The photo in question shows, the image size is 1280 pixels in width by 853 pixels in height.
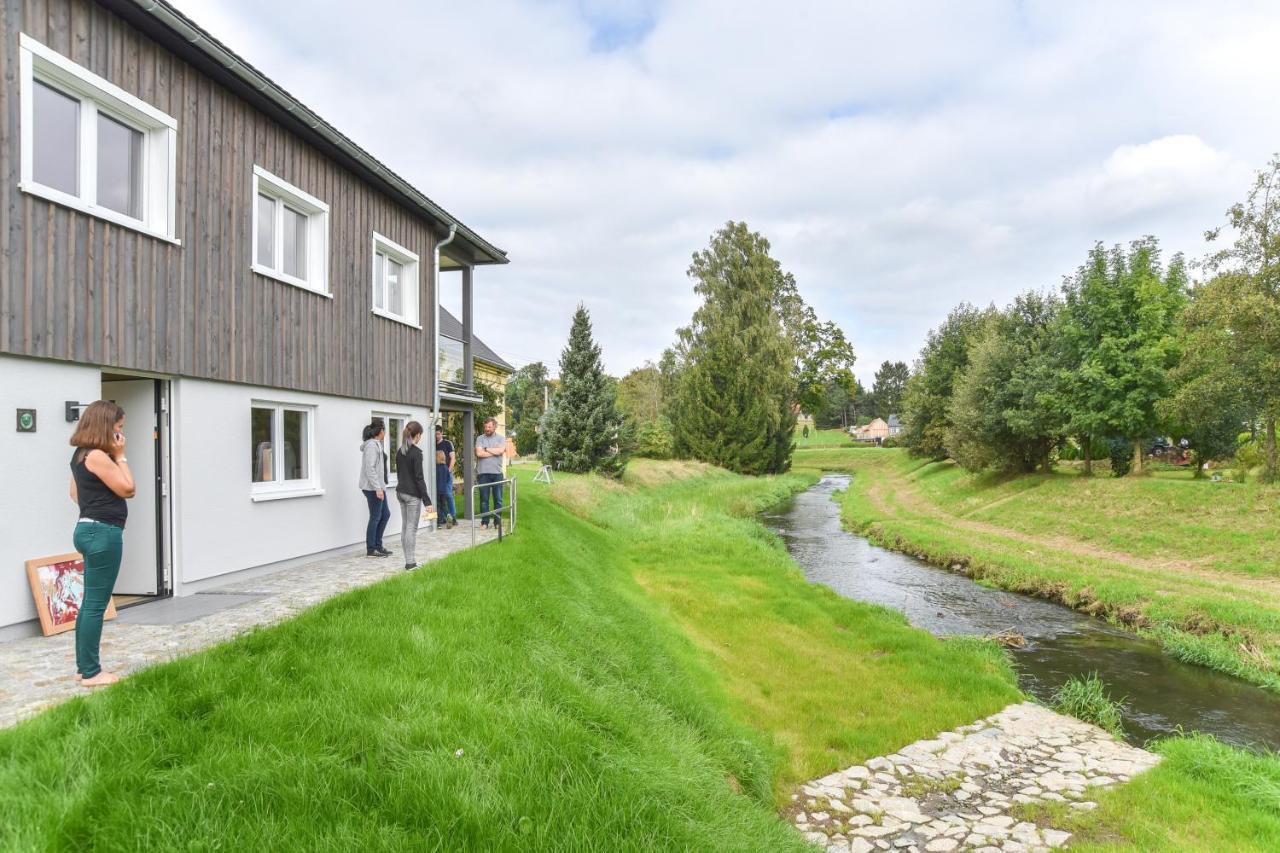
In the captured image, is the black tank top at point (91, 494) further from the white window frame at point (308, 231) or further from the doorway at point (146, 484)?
the white window frame at point (308, 231)

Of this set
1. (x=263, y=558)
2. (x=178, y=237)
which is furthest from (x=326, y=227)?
(x=263, y=558)

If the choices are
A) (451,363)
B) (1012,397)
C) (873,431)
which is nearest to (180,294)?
(451,363)

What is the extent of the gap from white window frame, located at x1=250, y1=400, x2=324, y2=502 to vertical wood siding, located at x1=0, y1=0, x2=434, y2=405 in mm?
346

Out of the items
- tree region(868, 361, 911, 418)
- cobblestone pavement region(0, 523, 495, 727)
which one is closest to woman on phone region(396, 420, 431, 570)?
cobblestone pavement region(0, 523, 495, 727)

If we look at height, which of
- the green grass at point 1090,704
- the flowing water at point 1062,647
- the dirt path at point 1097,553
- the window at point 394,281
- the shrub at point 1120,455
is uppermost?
the window at point 394,281

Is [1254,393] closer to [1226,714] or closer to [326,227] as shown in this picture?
[1226,714]

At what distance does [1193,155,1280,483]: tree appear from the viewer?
1672 cm

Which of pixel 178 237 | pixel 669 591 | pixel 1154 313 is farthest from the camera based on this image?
pixel 1154 313

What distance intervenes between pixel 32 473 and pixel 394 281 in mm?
7455

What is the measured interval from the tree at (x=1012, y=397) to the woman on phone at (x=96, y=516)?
2642 centimetres

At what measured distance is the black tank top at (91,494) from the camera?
432cm

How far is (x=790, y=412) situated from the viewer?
4391cm

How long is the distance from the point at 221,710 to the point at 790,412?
138 ft

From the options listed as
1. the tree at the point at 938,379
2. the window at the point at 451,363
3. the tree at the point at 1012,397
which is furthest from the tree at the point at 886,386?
the window at the point at 451,363
